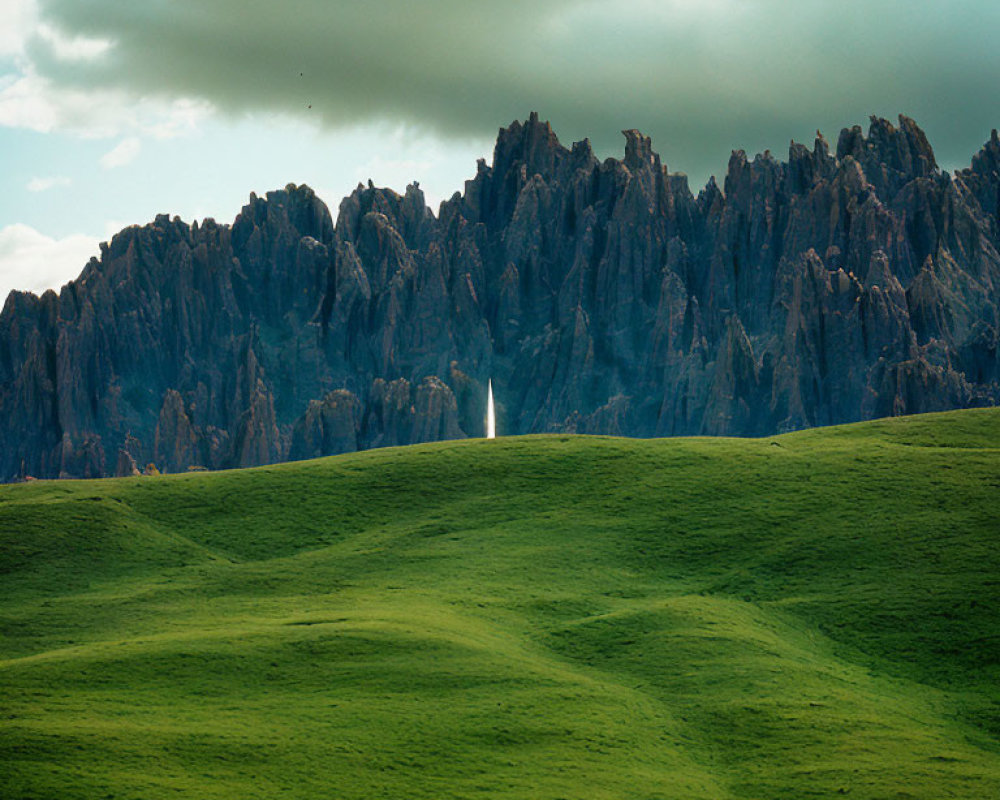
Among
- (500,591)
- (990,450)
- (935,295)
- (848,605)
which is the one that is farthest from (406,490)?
(935,295)

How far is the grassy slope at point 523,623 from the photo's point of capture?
22.9 meters

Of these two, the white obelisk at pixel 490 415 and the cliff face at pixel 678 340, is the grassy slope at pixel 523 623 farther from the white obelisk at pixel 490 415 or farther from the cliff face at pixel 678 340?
the white obelisk at pixel 490 415

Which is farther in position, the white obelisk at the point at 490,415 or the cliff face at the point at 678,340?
the white obelisk at the point at 490,415

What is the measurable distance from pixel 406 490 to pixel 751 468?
1447 centimetres

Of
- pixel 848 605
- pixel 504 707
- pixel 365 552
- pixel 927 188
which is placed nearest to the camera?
pixel 504 707

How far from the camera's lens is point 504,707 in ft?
84.6

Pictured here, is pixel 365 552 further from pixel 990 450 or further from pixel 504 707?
pixel 990 450

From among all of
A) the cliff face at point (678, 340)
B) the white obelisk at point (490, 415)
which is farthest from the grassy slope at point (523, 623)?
the white obelisk at point (490, 415)

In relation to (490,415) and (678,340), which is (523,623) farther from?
(490,415)

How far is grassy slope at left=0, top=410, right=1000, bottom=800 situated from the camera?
22.9m

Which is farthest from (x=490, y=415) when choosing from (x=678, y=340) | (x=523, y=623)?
(x=523, y=623)

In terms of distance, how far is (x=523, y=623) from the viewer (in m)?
33.5

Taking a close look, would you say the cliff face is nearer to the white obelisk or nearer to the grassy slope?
the white obelisk

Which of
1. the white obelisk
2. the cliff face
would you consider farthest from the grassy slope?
the white obelisk
